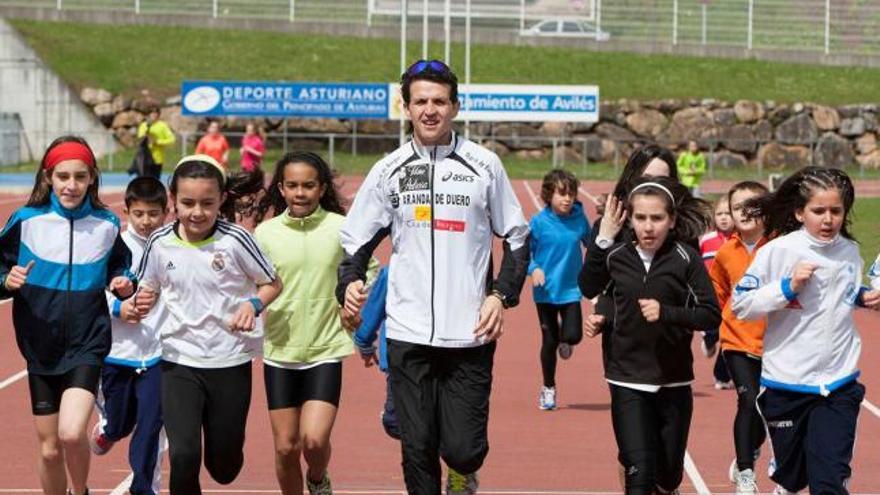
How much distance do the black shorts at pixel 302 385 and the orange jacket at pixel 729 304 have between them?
2183mm

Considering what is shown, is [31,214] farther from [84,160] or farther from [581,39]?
[581,39]

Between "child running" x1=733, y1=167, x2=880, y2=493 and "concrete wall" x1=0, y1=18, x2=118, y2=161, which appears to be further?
"concrete wall" x1=0, y1=18, x2=118, y2=161

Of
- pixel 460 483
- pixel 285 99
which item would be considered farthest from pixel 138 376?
pixel 285 99

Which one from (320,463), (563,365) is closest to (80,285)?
(320,463)

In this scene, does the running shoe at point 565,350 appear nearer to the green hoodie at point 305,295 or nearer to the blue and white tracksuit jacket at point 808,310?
the green hoodie at point 305,295

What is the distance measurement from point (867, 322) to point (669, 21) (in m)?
46.5

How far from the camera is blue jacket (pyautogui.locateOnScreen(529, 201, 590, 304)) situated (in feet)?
46.4

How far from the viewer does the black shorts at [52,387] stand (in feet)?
28.9

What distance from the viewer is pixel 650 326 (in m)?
8.54

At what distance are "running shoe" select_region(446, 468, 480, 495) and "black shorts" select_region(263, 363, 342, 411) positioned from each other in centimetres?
116

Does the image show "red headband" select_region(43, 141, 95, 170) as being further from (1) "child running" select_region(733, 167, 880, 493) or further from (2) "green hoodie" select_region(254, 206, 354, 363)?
(1) "child running" select_region(733, 167, 880, 493)

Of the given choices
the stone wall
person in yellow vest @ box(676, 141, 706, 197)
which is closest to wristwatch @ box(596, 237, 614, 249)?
person in yellow vest @ box(676, 141, 706, 197)

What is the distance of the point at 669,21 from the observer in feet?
215

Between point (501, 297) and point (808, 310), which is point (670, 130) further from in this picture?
point (501, 297)
